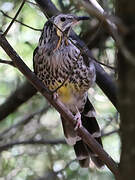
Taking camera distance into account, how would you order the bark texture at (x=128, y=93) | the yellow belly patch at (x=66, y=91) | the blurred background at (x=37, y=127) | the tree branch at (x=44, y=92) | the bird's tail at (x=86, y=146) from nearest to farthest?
the bark texture at (x=128, y=93) < the tree branch at (x=44, y=92) < the bird's tail at (x=86, y=146) < the yellow belly patch at (x=66, y=91) < the blurred background at (x=37, y=127)

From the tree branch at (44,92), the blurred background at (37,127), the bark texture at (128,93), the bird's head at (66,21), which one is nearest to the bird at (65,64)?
the bird's head at (66,21)

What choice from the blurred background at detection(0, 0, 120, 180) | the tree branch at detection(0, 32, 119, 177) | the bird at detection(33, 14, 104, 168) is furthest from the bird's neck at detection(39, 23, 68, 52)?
the tree branch at detection(0, 32, 119, 177)

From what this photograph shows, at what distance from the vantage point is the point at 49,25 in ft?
11.1

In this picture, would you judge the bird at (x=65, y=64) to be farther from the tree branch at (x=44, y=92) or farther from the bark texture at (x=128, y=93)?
the bark texture at (x=128, y=93)

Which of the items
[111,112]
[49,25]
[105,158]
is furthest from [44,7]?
[111,112]

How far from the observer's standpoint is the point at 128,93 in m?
1.04

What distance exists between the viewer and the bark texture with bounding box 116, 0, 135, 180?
1041 millimetres

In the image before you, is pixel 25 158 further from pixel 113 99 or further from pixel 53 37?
pixel 113 99

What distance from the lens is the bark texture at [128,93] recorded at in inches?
41.0

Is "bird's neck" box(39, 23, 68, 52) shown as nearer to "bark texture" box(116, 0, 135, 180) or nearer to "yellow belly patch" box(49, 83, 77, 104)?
"yellow belly patch" box(49, 83, 77, 104)

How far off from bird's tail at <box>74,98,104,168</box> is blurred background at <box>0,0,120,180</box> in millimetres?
332

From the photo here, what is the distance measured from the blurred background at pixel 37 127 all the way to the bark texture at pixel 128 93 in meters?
2.75

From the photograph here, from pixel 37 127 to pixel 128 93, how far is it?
360cm

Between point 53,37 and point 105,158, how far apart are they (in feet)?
4.19
